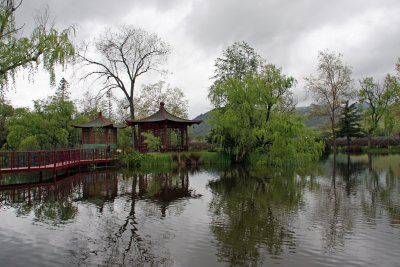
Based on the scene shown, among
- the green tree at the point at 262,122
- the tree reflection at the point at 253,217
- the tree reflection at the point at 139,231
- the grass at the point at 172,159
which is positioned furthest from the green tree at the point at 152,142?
the tree reflection at the point at 253,217

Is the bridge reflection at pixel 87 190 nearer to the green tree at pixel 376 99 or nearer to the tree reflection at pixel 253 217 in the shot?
the tree reflection at pixel 253 217

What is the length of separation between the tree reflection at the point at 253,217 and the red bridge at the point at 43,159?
9911mm

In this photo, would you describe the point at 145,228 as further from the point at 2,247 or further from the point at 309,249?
the point at 309,249

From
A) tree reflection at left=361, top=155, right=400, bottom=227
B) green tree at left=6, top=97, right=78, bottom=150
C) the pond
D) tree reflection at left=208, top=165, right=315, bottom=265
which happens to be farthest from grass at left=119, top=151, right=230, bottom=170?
tree reflection at left=361, top=155, right=400, bottom=227

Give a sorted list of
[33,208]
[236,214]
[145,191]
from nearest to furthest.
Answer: [236,214]
[33,208]
[145,191]

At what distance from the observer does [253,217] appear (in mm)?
11609

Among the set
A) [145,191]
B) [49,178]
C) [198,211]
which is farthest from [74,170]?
[198,211]

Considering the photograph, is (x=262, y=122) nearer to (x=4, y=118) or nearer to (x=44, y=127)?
(x=44, y=127)

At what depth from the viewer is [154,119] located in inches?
1459

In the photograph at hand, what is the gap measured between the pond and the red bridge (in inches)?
83.5

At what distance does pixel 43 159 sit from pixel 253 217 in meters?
15.8

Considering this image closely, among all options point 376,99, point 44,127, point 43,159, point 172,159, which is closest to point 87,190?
point 43,159

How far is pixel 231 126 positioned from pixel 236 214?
818 inches

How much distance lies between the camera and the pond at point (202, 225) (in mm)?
8062
